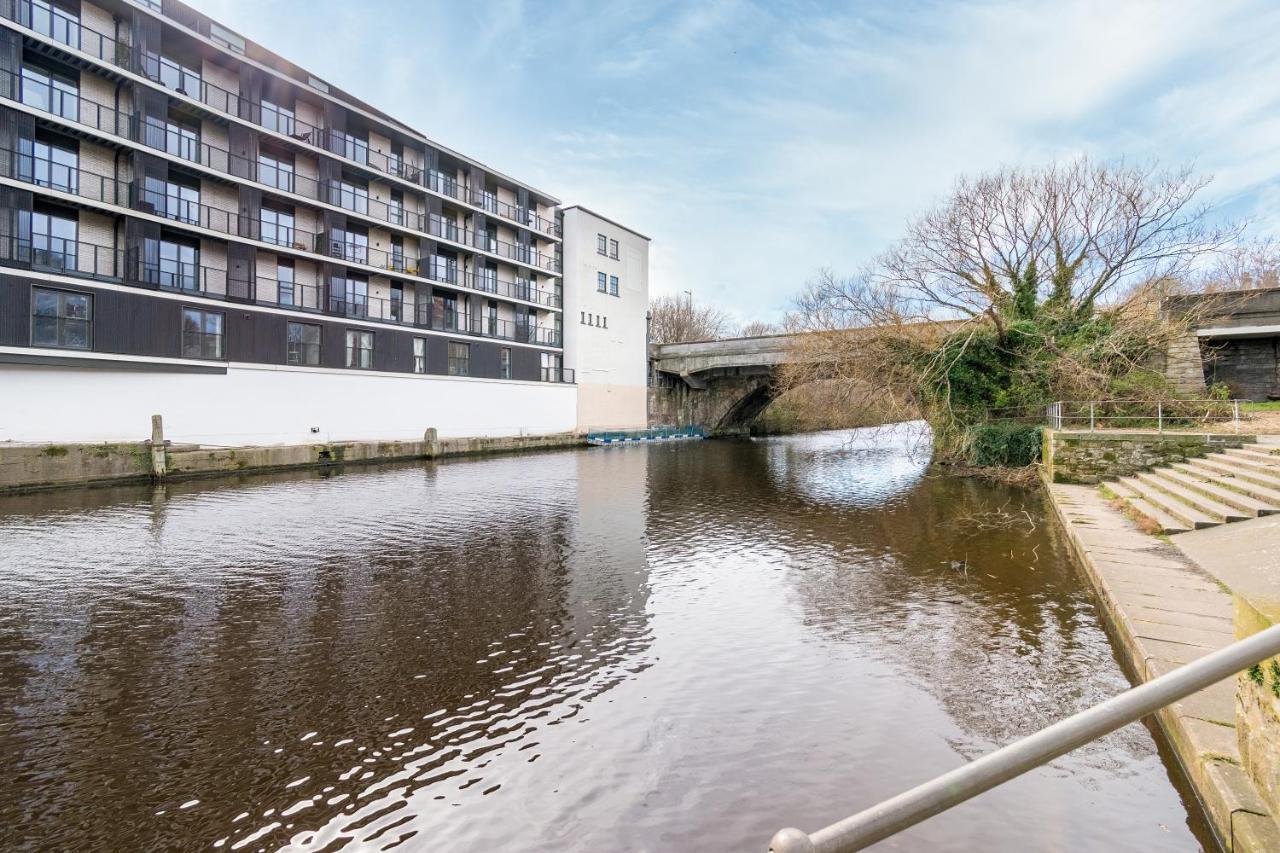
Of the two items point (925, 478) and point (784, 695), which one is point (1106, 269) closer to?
point (925, 478)

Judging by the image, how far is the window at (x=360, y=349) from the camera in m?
27.2

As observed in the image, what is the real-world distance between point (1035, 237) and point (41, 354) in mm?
30237

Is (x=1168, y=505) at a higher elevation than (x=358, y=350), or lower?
lower

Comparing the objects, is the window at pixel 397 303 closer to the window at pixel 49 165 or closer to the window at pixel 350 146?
the window at pixel 350 146

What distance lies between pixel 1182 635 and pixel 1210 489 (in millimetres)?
6646

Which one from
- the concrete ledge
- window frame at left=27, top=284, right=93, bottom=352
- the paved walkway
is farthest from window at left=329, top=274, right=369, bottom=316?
the paved walkway

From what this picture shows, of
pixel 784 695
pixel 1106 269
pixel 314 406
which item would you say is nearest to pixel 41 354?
pixel 314 406

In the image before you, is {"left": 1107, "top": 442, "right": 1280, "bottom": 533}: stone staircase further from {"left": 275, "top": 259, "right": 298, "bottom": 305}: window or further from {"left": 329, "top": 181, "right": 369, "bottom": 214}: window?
{"left": 329, "top": 181, "right": 369, "bottom": 214}: window

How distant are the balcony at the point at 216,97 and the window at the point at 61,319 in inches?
287

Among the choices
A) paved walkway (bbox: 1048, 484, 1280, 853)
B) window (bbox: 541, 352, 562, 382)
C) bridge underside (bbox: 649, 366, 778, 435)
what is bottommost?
paved walkway (bbox: 1048, 484, 1280, 853)

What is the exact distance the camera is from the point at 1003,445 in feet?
64.4

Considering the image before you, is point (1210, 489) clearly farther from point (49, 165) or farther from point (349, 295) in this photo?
point (49, 165)

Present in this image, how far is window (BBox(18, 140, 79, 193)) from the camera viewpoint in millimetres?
18000

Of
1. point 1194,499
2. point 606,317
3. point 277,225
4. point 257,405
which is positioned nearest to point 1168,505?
point 1194,499
